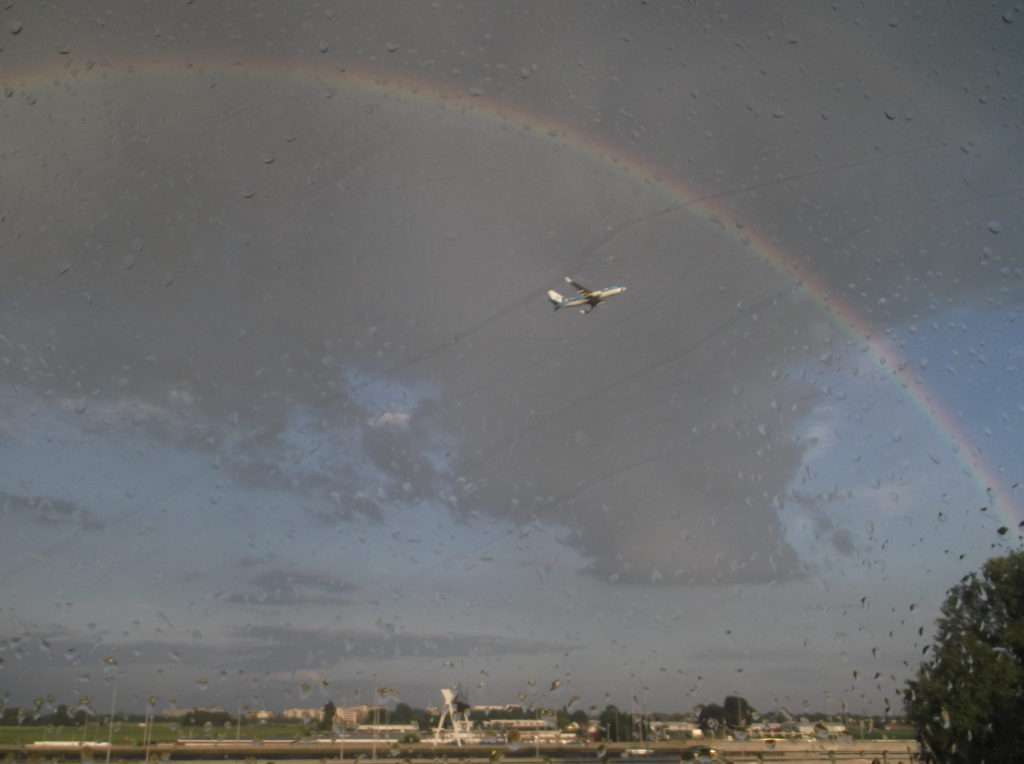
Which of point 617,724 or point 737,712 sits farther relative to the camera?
point 617,724

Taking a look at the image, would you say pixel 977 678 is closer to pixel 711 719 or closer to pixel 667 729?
pixel 711 719

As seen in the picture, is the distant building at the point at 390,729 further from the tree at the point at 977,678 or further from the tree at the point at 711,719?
the tree at the point at 977,678

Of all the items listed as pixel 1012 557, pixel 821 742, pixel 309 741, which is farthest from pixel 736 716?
pixel 309 741

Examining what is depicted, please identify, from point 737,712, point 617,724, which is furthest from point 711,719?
point 617,724

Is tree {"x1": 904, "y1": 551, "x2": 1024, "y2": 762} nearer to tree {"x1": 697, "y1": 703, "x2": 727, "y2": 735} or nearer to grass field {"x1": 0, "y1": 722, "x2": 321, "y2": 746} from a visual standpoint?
tree {"x1": 697, "y1": 703, "x2": 727, "y2": 735}

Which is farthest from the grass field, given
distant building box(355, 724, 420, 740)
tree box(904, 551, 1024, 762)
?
tree box(904, 551, 1024, 762)

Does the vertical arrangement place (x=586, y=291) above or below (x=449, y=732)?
above

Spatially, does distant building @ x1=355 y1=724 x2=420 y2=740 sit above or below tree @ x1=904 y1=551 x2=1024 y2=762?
below

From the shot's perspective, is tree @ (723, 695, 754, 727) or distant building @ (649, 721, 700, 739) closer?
tree @ (723, 695, 754, 727)

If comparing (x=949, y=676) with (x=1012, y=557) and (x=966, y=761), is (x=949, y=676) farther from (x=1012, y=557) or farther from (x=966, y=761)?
(x=1012, y=557)
